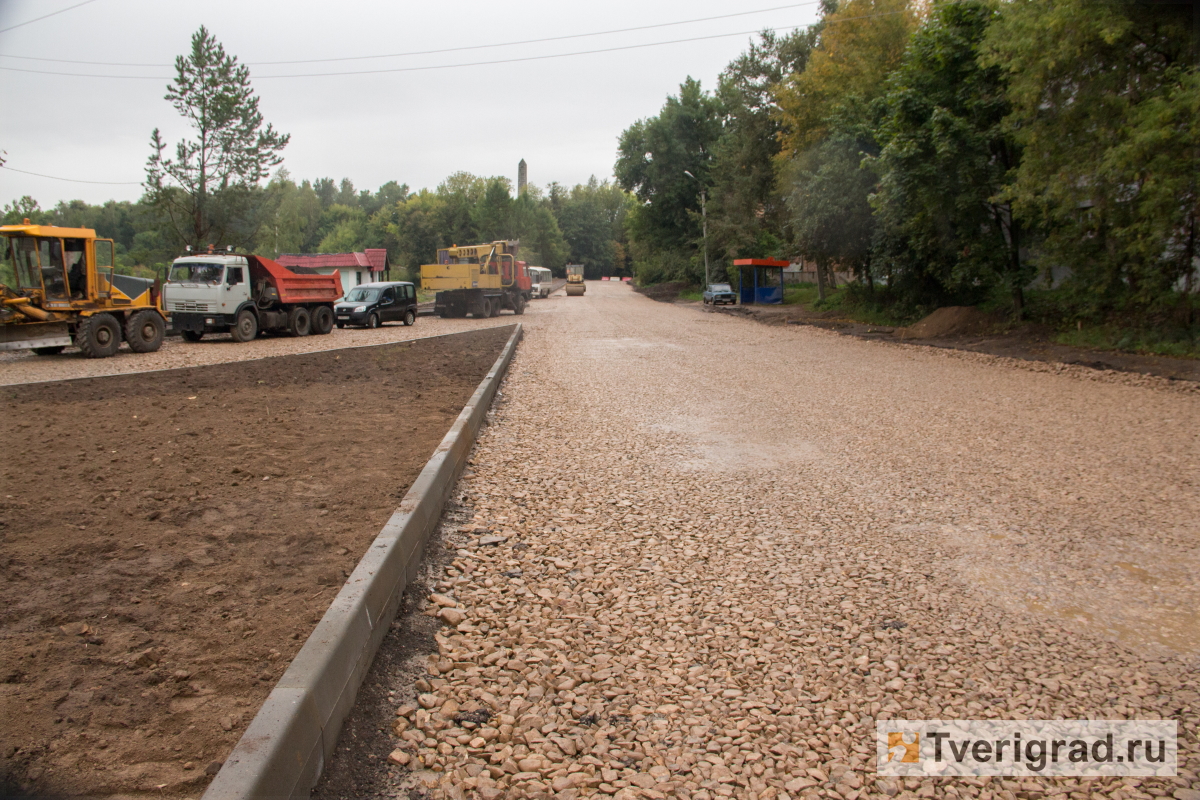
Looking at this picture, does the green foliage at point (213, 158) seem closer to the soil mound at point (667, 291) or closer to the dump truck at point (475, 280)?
the dump truck at point (475, 280)

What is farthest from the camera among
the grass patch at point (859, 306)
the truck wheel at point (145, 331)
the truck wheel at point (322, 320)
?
the grass patch at point (859, 306)

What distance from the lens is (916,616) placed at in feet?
12.7

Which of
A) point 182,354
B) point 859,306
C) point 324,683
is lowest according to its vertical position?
point 324,683

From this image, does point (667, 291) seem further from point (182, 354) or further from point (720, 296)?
point (182, 354)

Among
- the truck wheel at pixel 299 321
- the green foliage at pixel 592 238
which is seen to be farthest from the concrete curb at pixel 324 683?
the green foliage at pixel 592 238

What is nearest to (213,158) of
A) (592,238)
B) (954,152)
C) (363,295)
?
(363,295)

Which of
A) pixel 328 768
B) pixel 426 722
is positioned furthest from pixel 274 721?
pixel 426 722

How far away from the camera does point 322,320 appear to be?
84.0 feet

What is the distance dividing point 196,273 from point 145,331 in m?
3.13

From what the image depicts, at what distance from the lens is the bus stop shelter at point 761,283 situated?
42562 mm

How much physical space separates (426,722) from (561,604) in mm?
1176

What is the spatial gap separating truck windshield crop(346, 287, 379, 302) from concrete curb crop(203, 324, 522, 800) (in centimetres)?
2546

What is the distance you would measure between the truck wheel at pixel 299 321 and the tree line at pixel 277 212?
185 inches

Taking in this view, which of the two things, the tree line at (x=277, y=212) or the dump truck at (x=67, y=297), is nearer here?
the dump truck at (x=67, y=297)
